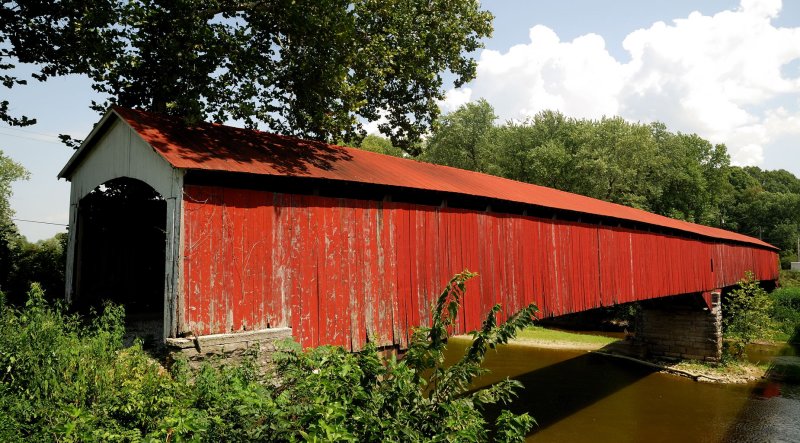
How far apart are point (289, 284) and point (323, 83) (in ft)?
15.0

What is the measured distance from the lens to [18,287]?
11812 millimetres

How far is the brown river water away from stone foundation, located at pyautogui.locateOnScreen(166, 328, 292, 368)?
26.1ft

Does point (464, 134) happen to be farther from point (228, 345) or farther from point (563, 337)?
point (228, 345)

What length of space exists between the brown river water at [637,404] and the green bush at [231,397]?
798 cm

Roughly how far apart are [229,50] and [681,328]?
2334 cm

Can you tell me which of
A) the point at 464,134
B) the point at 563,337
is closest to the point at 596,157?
the point at 464,134

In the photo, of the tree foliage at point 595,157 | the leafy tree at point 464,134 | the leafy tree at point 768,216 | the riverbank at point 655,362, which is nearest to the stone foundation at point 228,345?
the riverbank at point 655,362

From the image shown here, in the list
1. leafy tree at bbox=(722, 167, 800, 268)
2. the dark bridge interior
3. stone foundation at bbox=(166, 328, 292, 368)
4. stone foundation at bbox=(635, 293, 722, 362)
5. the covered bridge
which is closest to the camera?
stone foundation at bbox=(166, 328, 292, 368)

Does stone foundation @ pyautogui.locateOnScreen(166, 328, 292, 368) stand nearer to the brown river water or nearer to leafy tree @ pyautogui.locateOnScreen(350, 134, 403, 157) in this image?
the brown river water

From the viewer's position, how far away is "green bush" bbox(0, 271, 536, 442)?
4488 mm

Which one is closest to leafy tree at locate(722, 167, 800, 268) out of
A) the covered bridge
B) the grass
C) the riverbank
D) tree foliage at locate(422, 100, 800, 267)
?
tree foliage at locate(422, 100, 800, 267)

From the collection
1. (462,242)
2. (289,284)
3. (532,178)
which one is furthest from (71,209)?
(532,178)

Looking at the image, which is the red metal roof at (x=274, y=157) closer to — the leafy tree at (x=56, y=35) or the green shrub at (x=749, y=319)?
the leafy tree at (x=56, y=35)

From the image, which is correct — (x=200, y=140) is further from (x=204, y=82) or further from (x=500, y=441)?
(x=500, y=441)
